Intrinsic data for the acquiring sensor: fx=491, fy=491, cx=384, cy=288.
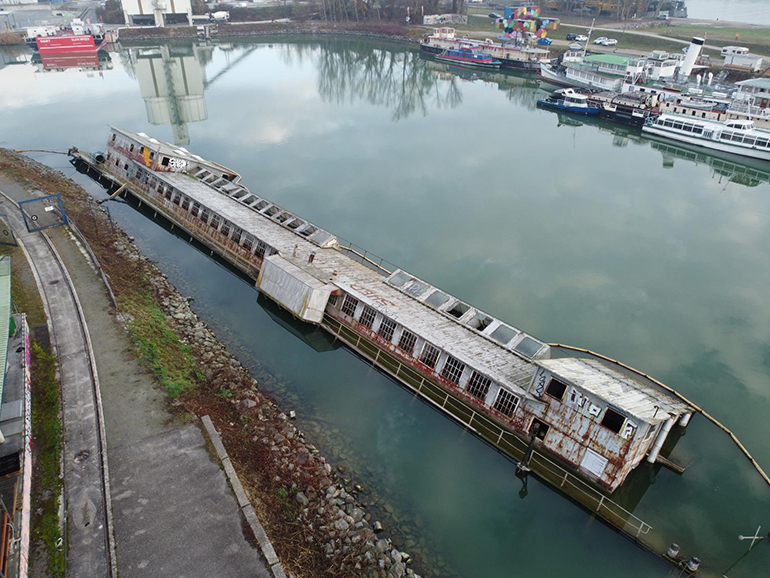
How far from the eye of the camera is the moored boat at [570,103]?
4451 inches

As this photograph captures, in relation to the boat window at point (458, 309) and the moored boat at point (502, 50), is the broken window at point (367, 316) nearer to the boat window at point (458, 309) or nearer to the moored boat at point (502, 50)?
the boat window at point (458, 309)

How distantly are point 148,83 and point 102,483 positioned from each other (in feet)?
426

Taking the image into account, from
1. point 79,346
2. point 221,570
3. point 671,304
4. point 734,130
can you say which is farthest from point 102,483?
point 734,130

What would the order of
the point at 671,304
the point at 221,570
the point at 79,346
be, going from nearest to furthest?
the point at 221,570 → the point at 79,346 → the point at 671,304

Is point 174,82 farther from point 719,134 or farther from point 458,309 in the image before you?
point 719,134

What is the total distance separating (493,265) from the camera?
53.8 m

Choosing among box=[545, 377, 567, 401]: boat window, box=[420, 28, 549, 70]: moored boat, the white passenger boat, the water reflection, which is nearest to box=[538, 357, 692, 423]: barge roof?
box=[545, 377, 567, 401]: boat window

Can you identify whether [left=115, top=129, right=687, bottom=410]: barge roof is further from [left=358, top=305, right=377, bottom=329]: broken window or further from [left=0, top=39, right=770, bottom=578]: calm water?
[left=0, top=39, right=770, bottom=578]: calm water

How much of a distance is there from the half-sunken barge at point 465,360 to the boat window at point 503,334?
0.08 m

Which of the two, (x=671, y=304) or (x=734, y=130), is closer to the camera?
(x=671, y=304)

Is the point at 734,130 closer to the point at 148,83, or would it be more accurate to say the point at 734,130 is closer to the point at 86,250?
the point at 86,250

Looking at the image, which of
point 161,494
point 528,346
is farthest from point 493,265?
point 161,494

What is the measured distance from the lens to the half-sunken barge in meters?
28.3

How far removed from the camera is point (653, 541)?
27344 mm
